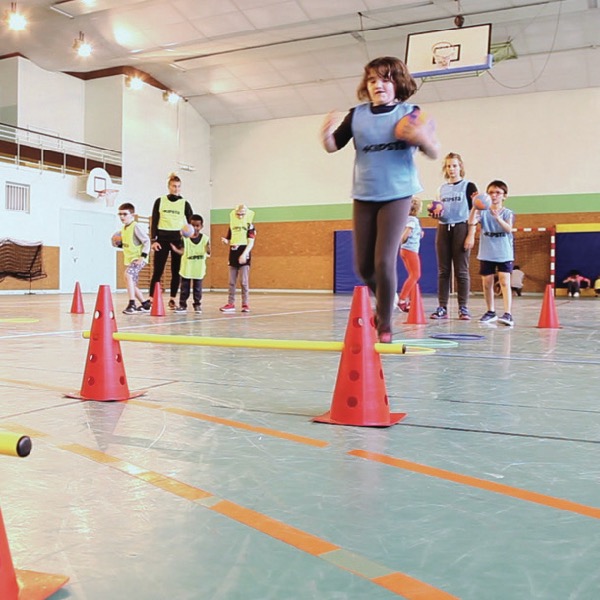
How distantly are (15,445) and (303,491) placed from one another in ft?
2.57

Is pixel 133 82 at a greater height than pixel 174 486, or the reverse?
pixel 133 82

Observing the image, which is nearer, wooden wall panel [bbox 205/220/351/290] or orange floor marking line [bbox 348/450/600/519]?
orange floor marking line [bbox 348/450/600/519]

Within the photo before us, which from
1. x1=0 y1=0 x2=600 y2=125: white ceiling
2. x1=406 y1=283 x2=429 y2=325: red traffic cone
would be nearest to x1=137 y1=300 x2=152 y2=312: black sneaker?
x1=406 y1=283 x2=429 y2=325: red traffic cone

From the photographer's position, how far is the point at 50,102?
19375 mm

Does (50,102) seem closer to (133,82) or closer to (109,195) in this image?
(133,82)

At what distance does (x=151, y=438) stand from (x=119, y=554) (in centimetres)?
91

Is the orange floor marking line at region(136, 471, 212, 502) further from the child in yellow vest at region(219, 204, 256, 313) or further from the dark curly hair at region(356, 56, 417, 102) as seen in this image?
the child in yellow vest at region(219, 204, 256, 313)

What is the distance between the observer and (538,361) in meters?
3.97

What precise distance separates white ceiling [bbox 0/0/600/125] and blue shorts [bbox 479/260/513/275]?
10.2 m

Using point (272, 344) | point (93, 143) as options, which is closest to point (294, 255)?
point (93, 143)

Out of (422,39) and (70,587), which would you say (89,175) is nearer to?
(422,39)

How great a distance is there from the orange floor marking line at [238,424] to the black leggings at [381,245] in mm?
1386

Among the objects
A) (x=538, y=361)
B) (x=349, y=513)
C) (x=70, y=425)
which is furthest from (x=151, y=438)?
(x=538, y=361)

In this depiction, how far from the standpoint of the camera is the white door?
19.2 metres
